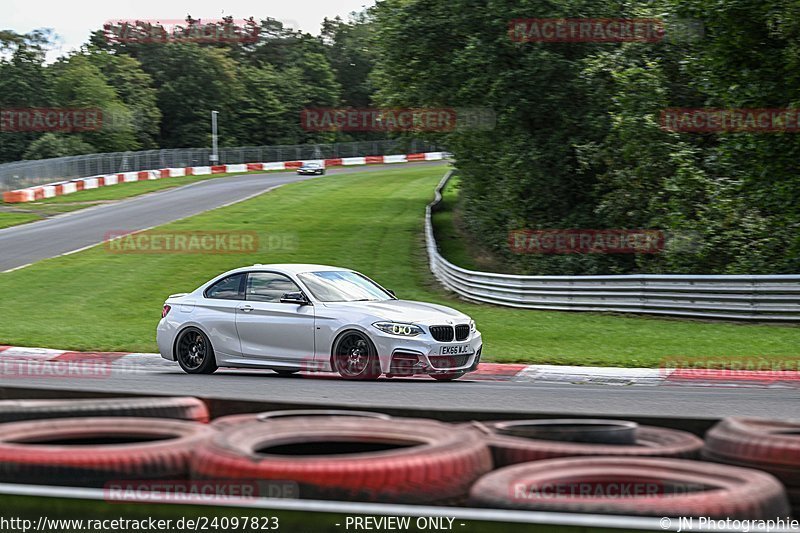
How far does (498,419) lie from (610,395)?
6104 millimetres

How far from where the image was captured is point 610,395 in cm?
1050

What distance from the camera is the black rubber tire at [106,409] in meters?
4.84

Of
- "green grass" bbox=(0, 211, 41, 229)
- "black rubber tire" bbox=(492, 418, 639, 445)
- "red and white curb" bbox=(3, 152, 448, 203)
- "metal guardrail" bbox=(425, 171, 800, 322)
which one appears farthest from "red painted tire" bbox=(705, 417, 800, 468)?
"red and white curb" bbox=(3, 152, 448, 203)

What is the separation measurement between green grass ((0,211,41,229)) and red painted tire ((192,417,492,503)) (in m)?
37.4

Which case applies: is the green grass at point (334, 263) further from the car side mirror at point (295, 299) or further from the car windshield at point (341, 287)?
the car side mirror at point (295, 299)

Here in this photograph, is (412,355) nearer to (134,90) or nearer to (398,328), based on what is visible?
(398,328)

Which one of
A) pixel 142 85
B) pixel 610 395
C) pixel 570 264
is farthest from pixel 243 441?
pixel 142 85

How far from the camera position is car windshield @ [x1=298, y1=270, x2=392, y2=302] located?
12.7m

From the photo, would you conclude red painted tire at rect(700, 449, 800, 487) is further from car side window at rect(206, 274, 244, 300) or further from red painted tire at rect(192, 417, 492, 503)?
car side window at rect(206, 274, 244, 300)

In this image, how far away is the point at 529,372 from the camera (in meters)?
14.0

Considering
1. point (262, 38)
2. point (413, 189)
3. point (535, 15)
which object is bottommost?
point (413, 189)

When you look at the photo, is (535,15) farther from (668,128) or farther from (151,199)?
(151,199)

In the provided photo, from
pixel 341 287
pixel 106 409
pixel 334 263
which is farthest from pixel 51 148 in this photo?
pixel 106 409

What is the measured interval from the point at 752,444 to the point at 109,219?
40616 millimetres
